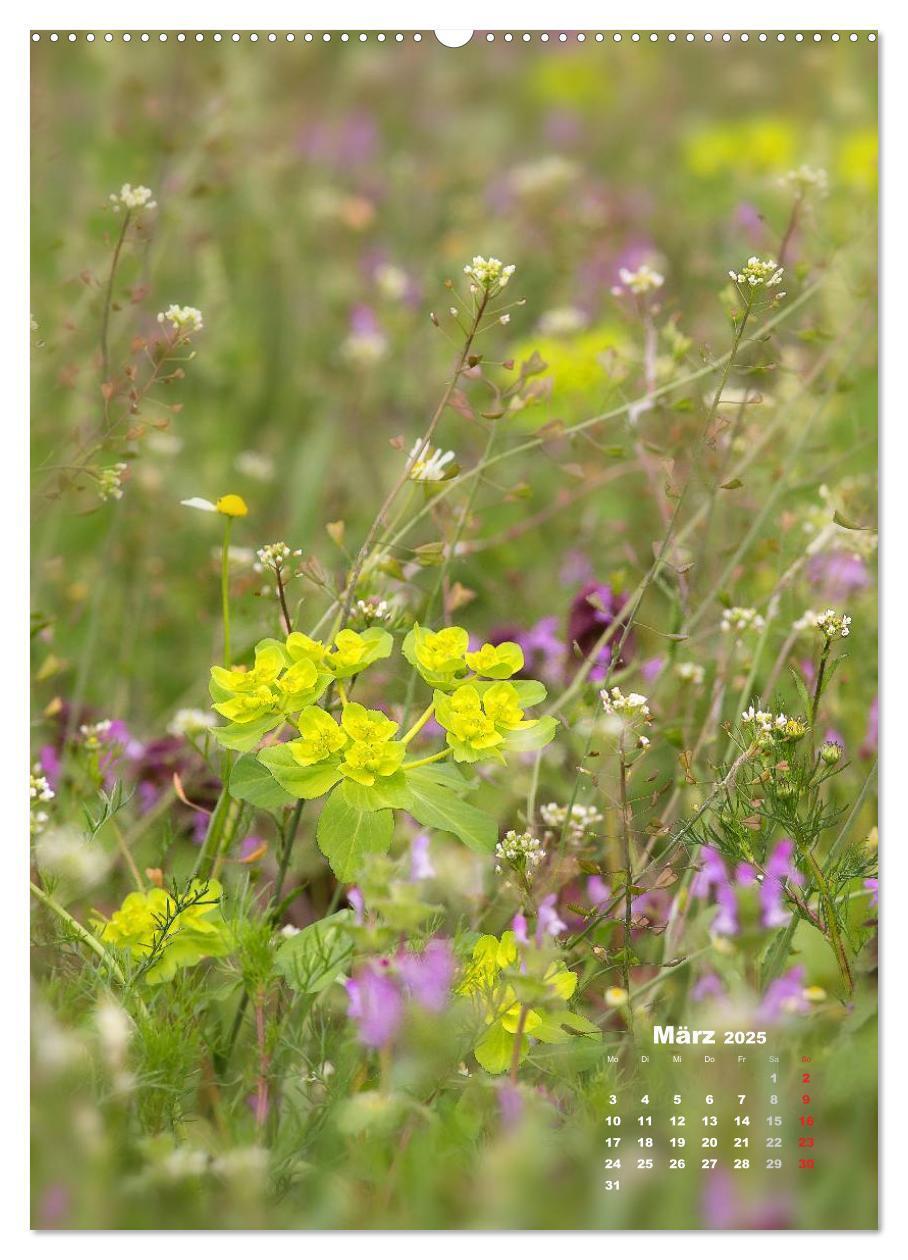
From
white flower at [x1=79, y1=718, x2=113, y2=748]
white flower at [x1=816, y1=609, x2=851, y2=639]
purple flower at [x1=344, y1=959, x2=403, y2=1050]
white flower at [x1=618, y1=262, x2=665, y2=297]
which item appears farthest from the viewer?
white flower at [x1=618, y1=262, x2=665, y2=297]

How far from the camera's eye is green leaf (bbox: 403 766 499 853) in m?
1.03

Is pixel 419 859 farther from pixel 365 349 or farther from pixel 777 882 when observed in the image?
pixel 365 349

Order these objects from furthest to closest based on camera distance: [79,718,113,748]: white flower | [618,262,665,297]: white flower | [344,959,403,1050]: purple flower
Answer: [618,262,665,297]: white flower < [79,718,113,748]: white flower < [344,959,403,1050]: purple flower

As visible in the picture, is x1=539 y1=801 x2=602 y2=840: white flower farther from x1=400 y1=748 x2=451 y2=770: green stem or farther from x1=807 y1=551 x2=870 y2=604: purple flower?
x1=807 y1=551 x2=870 y2=604: purple flower

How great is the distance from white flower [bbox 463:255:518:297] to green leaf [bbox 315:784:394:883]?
41 cm

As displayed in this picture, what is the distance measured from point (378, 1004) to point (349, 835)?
13 centimetres

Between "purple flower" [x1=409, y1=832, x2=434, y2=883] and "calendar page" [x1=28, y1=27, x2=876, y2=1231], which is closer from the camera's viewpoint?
"calendar page" [x1=28, y1=27, x2=876, y2=1231]

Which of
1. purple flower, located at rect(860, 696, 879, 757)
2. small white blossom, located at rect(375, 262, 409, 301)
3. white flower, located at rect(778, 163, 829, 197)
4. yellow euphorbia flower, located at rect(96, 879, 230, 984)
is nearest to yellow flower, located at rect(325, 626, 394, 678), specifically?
yellow euphorbia flower, located at rect(96, 879, 230, 984)

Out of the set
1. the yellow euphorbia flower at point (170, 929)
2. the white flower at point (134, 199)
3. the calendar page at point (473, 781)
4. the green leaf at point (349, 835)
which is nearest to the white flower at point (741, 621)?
the calendar page at point (473, 781)

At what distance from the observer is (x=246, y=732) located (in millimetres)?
1066

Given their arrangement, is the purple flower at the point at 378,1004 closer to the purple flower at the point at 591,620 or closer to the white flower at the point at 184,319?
the purple flower at the point at 591,620

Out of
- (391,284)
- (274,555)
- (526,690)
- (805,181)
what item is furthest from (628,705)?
(391,284)

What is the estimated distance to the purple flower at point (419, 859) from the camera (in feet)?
3.82

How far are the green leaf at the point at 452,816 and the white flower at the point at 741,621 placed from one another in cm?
36
